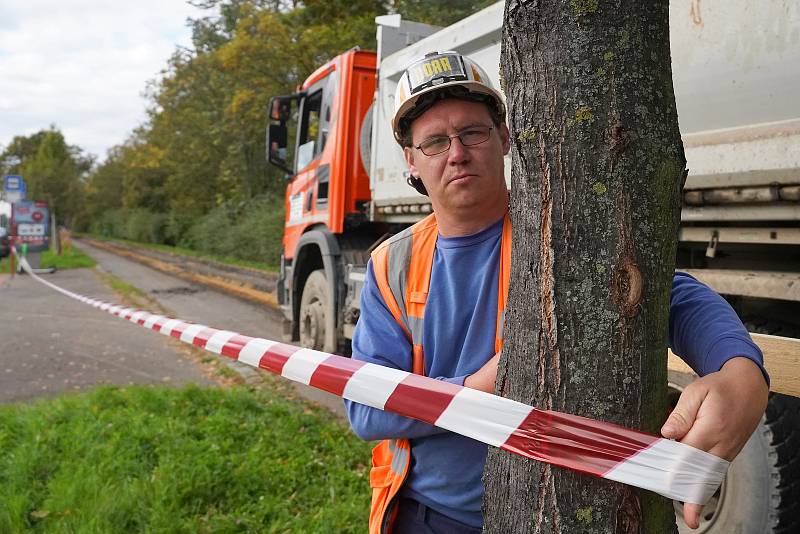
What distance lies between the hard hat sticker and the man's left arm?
0.76 m

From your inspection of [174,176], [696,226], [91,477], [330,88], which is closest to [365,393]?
[696,226]

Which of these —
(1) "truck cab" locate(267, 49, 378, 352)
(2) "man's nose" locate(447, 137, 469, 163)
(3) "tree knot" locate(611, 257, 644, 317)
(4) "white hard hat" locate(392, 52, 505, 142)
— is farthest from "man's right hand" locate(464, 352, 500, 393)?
(1) "truck cab" locate(267, 49, 378, 352)

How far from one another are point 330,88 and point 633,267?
592cm

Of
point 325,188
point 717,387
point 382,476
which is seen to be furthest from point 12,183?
point 717,387

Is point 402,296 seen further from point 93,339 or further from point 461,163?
point 93,339

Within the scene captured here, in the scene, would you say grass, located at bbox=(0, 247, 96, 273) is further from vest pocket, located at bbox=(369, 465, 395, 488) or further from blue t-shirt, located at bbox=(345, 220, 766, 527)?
blue t-shirt, located at bbox=(345, 220, 766, 527)

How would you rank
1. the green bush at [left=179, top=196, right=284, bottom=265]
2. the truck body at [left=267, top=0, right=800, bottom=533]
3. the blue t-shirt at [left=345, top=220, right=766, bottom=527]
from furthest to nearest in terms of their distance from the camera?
the green bush at [left=179, top=196, right=284, bottom=265]
the truck body at [left=267, top=0, right=800, bottom=533]
the blue t-shirt at [left=345, top=220, right=766, bottom=527]

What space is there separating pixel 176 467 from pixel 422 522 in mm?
2728

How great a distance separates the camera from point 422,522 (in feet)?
5.22

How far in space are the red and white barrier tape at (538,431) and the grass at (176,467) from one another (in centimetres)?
212

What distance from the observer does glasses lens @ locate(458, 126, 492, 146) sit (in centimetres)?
159

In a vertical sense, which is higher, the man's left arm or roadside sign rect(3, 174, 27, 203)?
roadside sign rect(3, 174, 27, 203)

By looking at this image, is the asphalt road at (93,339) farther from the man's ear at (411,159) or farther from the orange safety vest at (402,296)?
the man's ear at (411,159)

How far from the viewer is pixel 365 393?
152 centimetres
